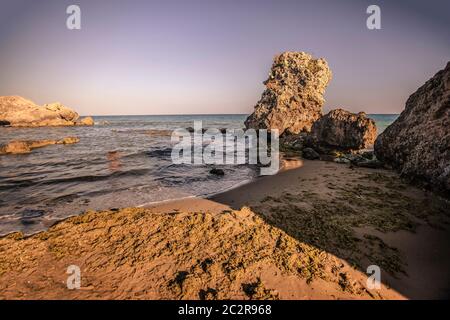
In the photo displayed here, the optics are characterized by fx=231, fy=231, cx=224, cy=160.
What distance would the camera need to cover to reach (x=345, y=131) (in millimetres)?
18469

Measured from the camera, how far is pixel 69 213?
7.38 meters

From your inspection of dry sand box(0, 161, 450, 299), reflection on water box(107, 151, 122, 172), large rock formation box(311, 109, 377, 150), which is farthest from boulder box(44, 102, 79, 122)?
dry sand box(0, 161, 450, 299)

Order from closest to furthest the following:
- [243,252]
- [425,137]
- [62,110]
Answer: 1. [243,252]
2. [425,137]
3. [62,110]

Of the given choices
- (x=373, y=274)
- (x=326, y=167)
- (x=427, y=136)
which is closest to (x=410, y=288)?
(x=373, y=274)

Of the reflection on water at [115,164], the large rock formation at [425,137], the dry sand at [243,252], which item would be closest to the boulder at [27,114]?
the reflection on water at [115,164]

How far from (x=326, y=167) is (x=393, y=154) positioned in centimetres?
372

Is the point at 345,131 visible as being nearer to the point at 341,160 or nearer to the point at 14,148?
the point at 341,160

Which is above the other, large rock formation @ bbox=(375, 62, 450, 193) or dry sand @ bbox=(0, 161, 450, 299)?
large rock formation @ bbox=(375, 62, 450, 193)

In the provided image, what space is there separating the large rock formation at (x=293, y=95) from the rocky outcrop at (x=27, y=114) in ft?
179

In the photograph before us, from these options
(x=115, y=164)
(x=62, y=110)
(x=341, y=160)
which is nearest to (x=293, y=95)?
(x=341, y=160)

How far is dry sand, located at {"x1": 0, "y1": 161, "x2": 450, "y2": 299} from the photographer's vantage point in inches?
158

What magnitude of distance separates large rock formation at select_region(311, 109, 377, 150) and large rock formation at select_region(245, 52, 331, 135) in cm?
1116

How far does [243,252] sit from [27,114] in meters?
73.4

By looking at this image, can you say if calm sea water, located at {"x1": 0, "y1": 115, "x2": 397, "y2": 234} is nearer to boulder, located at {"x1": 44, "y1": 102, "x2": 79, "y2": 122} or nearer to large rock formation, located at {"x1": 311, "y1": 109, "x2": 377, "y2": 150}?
large rock formation, located at {"x1": 311, "y1": 109, "x2": 377, "y2": 150}
